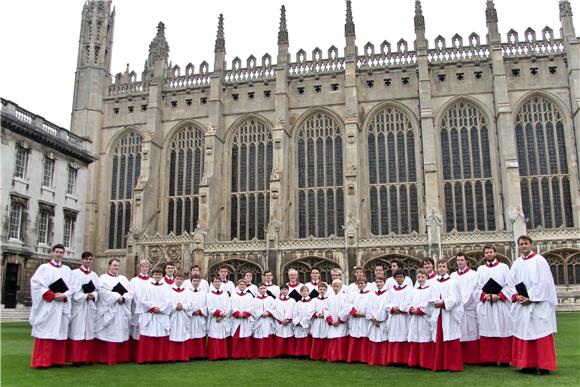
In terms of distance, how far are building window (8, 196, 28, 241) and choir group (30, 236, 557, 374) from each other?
19.1 m

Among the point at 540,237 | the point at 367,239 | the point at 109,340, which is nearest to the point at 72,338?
the point at 109,340

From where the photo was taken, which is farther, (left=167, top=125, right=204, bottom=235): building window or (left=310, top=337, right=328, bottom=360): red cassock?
(left=167, top=125, right=204, bottom=235): building window

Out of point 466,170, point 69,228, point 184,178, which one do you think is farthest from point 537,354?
point 184,178

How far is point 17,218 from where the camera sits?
27.7 metres

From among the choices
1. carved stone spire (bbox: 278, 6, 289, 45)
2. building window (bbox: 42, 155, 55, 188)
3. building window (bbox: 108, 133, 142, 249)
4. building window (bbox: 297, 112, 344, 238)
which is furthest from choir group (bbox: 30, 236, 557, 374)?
building window (bbox: 108, 133, 142, 249)

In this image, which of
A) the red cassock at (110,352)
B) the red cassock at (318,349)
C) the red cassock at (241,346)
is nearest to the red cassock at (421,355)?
the red cassock at (318,349)

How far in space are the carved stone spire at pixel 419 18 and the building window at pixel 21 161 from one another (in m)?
24.8

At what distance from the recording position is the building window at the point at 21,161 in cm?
2798

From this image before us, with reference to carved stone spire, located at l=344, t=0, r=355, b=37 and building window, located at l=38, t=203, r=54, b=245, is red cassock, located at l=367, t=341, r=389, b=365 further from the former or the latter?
carved stone spire, located at l=344, t=0, r=355, b=37

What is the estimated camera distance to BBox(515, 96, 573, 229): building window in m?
31.6

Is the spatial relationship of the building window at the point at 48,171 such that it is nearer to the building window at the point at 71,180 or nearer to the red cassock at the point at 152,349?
the building window at the point at 71,180

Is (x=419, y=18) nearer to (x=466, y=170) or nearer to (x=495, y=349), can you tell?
(x=466, y=170)

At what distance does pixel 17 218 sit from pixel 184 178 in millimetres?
11976

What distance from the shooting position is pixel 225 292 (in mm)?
12461
